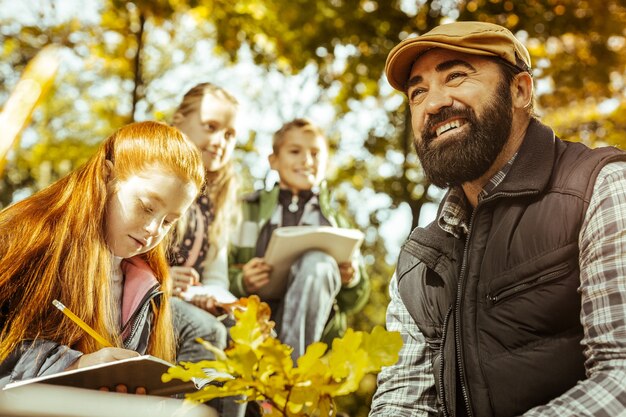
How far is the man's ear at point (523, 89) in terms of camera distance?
7.61 feet

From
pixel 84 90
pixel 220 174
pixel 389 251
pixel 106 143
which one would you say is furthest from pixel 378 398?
pixel 84 90

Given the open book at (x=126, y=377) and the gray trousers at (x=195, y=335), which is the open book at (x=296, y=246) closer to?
the gray trousers at (x=195, y=335)

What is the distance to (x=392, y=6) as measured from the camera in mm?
5488

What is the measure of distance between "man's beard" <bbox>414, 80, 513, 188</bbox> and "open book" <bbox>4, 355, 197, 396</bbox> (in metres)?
1.05

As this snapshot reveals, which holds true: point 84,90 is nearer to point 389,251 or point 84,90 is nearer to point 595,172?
point 389,251

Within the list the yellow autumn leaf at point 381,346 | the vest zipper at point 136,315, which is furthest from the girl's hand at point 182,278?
the yellow autumn leaf at point 381,346

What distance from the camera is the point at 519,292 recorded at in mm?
1976

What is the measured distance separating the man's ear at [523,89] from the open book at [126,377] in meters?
1.37

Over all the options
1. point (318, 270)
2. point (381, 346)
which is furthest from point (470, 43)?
point (318, 270)

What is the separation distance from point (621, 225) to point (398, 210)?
146 inches

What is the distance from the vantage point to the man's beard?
224cm

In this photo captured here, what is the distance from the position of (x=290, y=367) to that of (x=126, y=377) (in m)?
0.56

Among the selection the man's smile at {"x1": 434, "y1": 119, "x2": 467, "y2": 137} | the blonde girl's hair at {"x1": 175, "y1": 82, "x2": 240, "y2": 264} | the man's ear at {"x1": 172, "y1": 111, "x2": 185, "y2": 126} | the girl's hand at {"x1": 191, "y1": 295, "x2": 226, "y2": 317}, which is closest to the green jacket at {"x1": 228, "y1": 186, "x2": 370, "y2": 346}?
the blonde girl's hair at {"x1": 175, "y1": 82, "x2": 240, "y2": 264}

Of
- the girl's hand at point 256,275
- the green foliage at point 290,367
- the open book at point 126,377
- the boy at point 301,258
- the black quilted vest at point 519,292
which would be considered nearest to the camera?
the green foliage at point 290,367
